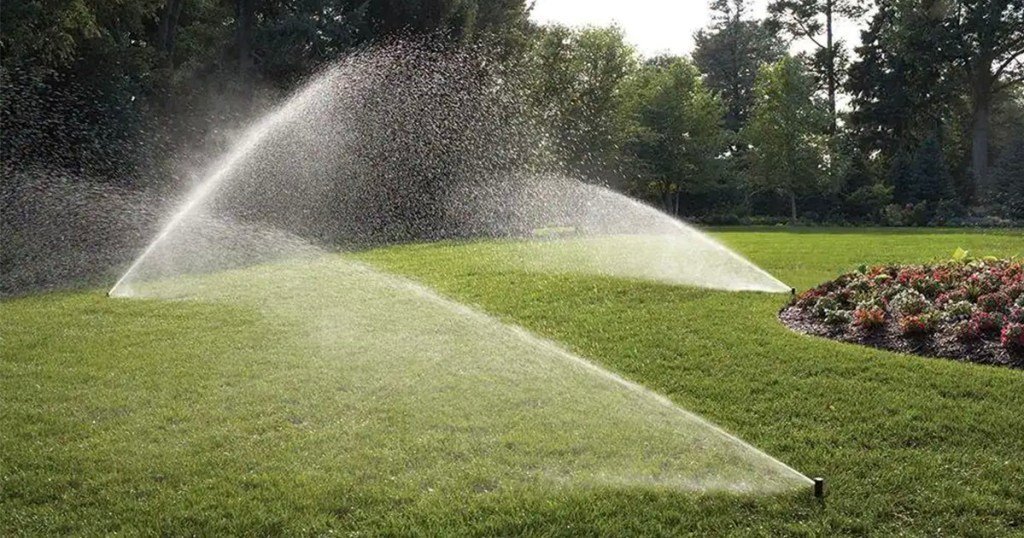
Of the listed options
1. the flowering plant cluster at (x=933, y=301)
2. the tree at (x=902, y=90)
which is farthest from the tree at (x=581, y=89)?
the flowering plant cluster at (x=933, y=301)

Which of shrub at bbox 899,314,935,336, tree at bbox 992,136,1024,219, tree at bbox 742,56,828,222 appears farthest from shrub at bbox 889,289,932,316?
tree at bbox 992,136,1024,219

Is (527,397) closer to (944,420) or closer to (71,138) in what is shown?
(944,420)

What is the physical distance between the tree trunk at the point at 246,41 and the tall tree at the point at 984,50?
36.4 meters

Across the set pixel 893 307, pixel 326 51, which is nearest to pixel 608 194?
pixel 326 51

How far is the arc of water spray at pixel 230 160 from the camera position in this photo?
769 inches

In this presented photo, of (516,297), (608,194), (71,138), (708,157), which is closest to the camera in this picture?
(516,297)

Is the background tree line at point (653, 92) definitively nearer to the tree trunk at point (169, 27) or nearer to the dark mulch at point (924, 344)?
the tree trunk at point (169, 27)

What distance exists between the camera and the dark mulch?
24.9ft

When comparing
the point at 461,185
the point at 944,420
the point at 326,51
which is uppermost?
the point at 326,51

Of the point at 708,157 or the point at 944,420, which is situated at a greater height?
the point at 708,157

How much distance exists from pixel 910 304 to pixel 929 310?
0.21m

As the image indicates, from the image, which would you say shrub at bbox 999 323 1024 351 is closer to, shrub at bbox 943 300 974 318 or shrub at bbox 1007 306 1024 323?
shrub at bbox 1007 306 1024 323

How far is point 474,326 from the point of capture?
975 centimetres

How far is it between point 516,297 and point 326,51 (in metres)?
18.3
